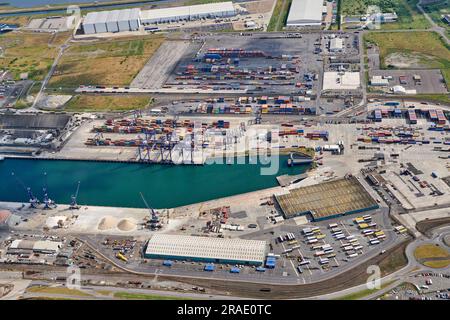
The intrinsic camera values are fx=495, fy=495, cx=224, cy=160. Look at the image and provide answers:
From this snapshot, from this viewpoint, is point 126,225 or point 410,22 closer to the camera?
point 126,225

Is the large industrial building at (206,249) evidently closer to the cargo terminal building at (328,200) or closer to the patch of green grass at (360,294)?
the cargo terminal building at (328,200)

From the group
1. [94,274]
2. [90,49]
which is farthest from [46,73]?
[94,274]

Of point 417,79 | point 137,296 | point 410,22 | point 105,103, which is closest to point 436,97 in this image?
point 417,79

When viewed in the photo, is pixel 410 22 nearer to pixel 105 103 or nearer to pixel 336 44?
pixel 336 44

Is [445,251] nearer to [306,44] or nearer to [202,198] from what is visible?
[202,198]

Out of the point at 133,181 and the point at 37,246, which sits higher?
the point at 37,246
